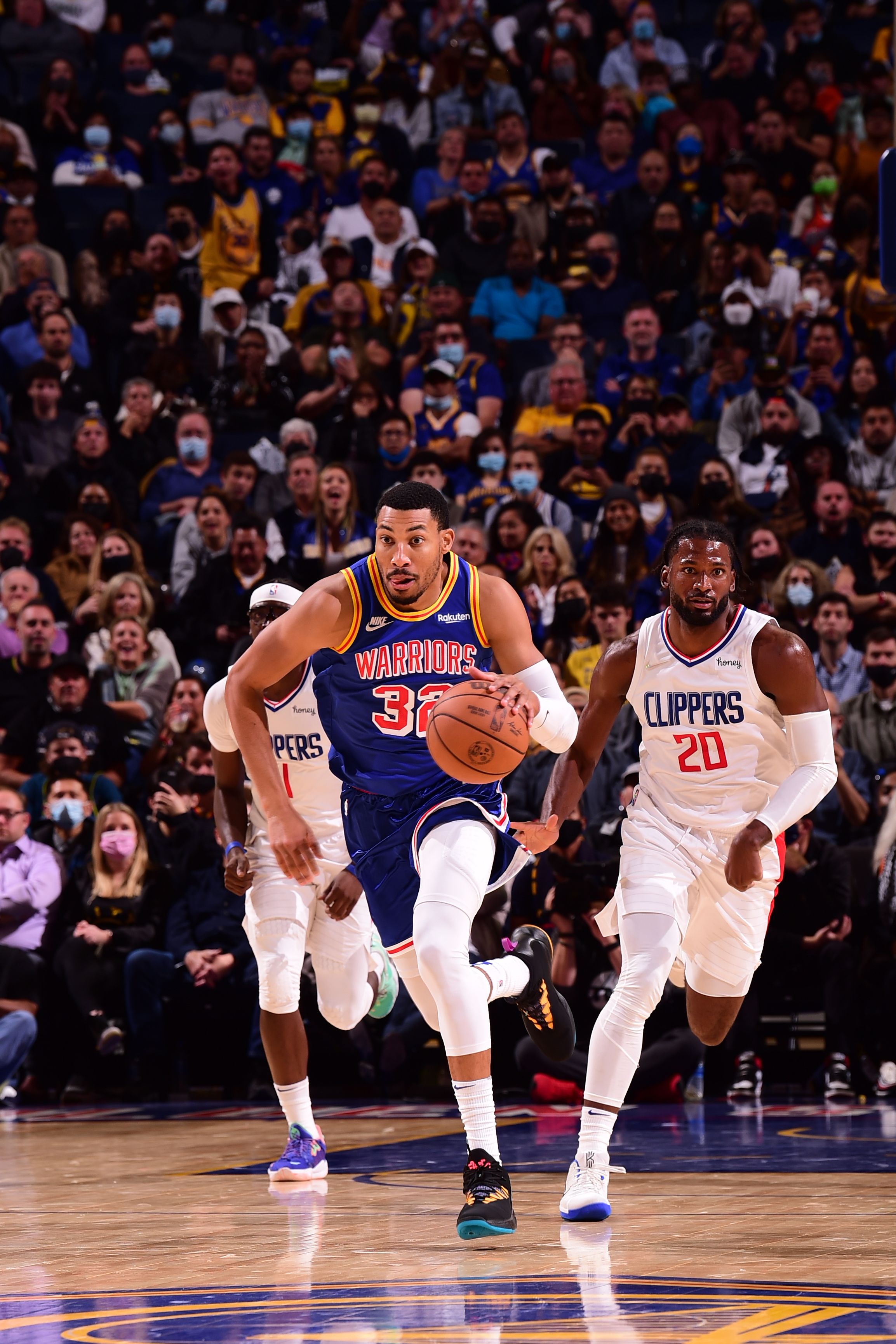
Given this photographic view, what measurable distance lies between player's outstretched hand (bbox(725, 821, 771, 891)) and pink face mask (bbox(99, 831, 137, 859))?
509cm

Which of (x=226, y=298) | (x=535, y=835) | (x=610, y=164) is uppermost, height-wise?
(x=610, y=164)

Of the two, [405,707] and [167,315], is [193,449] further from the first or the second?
[405,707]

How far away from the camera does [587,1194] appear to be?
5141 millimetres

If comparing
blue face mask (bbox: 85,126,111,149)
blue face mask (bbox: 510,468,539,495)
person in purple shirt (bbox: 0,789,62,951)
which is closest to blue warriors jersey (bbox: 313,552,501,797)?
person in purple shirt (bbox: 0,789,62,951)

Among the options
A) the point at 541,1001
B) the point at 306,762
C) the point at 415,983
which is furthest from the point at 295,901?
the point at 541,1001

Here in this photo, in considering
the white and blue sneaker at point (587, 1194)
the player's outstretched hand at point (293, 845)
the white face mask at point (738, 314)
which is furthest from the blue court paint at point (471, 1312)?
the white face mask at point (738, 314)

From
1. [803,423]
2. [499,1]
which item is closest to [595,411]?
[803,423]

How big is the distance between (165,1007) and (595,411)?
515 cm

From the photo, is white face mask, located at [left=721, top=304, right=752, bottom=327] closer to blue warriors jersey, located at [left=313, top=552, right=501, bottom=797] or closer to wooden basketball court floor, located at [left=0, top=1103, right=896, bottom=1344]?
wooden basketball court floor, located at [left=0, top=1103, right=896, bottom=1344]

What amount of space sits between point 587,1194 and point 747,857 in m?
1.07

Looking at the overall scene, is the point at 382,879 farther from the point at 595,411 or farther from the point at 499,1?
the point at 499,1

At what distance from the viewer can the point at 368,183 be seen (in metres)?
15.2

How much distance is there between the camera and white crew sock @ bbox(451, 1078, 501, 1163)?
196 inches

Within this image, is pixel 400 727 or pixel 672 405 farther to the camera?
pixel 672 405
